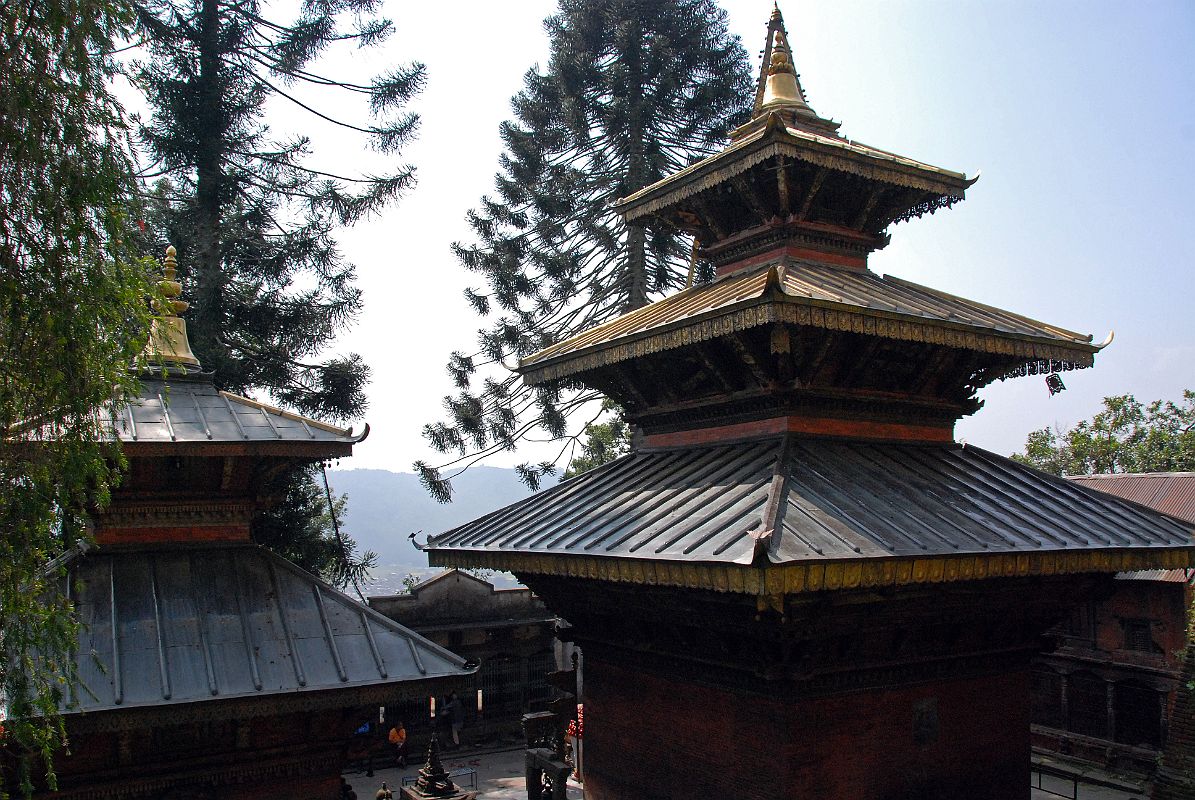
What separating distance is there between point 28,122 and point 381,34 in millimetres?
19471

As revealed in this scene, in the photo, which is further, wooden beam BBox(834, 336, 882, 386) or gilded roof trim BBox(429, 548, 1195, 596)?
wooden beam BBox(834, 336, 882, 386)

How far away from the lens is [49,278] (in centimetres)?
465

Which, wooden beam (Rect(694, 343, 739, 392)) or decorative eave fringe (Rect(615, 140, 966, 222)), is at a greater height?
decorative eave fringe (Rect(615, 140, 966, 222))

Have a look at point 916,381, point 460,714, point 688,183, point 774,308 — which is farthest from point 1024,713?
point 460,714

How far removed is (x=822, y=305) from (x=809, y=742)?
10.6ft

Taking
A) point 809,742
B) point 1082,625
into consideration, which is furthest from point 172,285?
point 1082,625

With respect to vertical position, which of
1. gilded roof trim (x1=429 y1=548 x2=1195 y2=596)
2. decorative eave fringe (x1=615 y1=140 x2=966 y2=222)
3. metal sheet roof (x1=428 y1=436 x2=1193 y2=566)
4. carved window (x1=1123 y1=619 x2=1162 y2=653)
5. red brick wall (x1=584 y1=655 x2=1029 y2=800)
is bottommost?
carved window (x1=1123 y1=619 x2=1162 y2=653)

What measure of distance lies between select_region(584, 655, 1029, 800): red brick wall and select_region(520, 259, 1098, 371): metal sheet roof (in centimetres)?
300

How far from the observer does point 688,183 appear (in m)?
9.15

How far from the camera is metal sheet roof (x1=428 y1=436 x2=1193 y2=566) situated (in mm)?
5617

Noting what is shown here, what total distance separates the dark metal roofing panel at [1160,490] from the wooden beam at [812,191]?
17187 mm

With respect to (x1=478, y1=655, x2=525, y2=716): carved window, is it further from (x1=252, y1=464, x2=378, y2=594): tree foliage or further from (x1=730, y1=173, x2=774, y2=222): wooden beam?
(x1=730, y1=173, x2=774, y2=222): wooden beam

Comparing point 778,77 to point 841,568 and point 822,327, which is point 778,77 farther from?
point 841,568

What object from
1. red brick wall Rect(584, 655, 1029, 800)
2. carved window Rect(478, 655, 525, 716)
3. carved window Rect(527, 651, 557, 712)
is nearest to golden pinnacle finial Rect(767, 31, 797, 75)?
red brick wall Rect(584, 655, 1029, 800)
